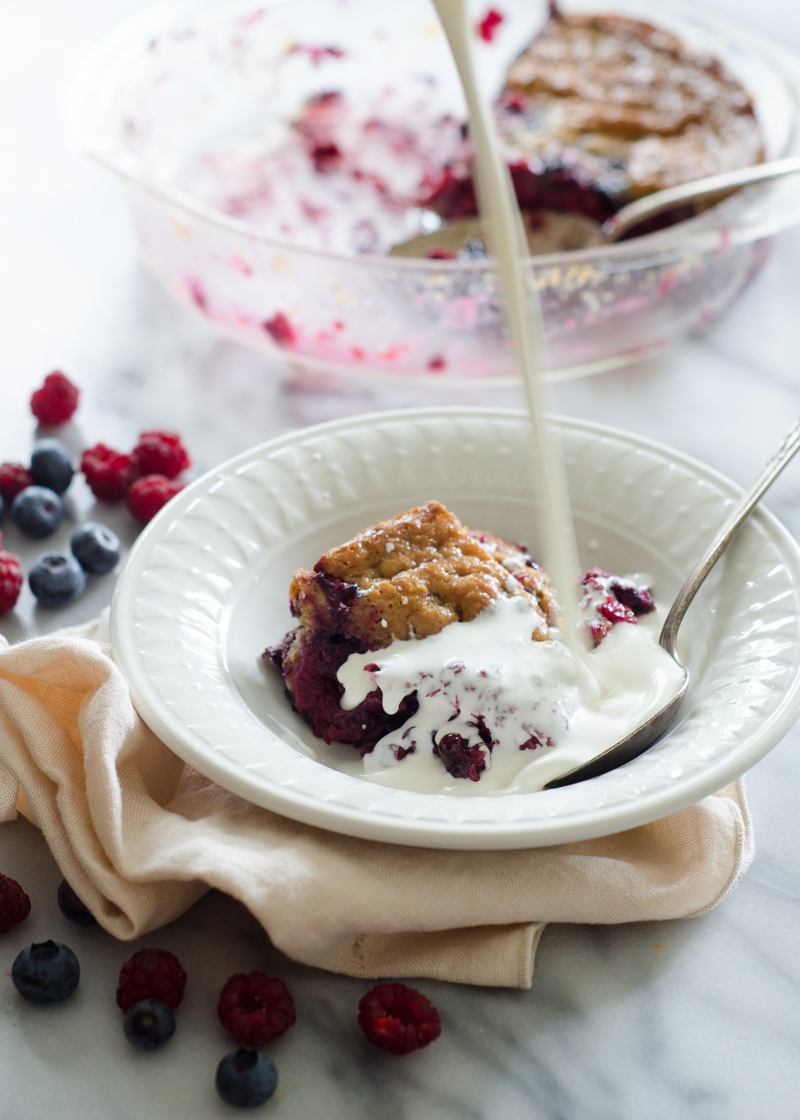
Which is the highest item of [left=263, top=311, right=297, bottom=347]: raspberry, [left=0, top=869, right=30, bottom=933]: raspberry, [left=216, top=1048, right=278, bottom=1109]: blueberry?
[left=263, top=311, right=297, bottom=347]: raspberry

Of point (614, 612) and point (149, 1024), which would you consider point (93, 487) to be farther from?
point (149, 1024)

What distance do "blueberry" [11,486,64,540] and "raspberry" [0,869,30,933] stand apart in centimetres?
97

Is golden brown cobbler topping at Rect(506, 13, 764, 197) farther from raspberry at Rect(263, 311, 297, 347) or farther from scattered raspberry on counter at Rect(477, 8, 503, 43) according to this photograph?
raspberry at Rect(263, 311, 297, 347)

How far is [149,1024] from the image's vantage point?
4.21 feet

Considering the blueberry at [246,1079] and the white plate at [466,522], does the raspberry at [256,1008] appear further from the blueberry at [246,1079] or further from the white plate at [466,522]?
the white plate at [466,522]

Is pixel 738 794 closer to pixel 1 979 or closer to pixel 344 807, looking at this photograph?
pixel 344 807

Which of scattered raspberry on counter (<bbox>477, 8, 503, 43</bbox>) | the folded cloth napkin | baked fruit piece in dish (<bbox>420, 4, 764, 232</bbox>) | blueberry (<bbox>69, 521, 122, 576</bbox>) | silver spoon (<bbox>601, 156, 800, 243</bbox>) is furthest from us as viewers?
scattered raspberry on counter (<bbox>477, 8, 503, 43</bbox>)

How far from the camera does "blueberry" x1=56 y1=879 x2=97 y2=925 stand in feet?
4.66

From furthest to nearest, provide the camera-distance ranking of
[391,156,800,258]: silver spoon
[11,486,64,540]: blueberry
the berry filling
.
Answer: [391,156,800,258]: silver spoon, [11,486,64,540]: blueberry, the berry filling

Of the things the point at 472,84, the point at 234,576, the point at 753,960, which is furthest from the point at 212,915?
the point at 472,84

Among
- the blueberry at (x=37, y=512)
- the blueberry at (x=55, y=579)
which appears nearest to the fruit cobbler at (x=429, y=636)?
the blueberry at (x=55, y=579)

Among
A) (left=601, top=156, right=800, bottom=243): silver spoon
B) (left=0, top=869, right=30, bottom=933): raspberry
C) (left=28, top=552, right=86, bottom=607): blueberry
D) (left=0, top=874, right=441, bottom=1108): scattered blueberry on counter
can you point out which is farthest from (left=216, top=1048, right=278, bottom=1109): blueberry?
(left=601, top=156, right=800, bottom=243): silver spoon

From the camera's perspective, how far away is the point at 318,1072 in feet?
4.19

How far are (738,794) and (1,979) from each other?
1054 millimetres
